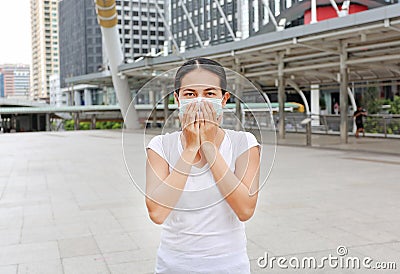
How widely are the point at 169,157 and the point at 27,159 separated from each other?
15.8 m

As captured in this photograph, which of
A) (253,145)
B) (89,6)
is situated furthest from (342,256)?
(89,6)

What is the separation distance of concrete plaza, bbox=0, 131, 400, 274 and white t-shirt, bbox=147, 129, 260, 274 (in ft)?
0.82

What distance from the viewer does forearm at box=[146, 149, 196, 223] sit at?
67.7 inches

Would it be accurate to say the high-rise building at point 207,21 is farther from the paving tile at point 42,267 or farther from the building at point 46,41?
the building at point 46,41

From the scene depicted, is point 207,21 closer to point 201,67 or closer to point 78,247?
point 78,247

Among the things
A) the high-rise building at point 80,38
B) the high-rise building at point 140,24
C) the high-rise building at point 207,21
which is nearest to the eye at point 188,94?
the high-rise building at point 207,21

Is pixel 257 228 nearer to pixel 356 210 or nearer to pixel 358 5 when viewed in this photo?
pixel 356 210

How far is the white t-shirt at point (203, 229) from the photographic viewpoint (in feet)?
5.92

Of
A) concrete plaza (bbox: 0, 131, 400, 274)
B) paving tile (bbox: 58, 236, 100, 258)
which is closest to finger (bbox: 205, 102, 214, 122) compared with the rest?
concrete plaza (bbox: 0, 131, 400, 274)

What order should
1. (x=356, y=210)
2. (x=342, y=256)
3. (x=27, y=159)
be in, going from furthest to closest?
(x=27, y=159) < (x=356, y=210) < (x=342, y=256)

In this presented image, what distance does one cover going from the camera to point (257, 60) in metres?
24.2

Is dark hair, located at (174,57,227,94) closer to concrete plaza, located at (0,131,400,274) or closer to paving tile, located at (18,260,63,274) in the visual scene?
concrete plaza, located at (0,131,400,274)

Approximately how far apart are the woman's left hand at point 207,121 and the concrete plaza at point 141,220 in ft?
0.90

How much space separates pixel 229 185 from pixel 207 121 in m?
0.24
